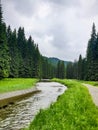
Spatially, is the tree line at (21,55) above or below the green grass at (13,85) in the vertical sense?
above

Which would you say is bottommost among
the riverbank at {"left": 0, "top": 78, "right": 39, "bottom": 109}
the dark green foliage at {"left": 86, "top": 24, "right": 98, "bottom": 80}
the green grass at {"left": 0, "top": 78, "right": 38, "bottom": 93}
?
the riverbank at {"left": 0, "top": 78, "right": 39, "bottom": 109}

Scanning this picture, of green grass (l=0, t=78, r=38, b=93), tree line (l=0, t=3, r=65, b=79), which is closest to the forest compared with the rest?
tree line (l=0, t=3, r=65, b=79)

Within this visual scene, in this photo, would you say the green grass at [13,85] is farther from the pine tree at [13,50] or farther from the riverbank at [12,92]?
the pine tree at [13,50]

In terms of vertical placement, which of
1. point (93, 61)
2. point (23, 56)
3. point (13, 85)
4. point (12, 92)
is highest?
point (23, 56)

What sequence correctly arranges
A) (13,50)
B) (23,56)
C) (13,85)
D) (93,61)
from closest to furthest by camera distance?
(13,85) → (93,61) → (13,50) → (23,56)

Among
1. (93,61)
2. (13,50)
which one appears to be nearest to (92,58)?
(93,61)

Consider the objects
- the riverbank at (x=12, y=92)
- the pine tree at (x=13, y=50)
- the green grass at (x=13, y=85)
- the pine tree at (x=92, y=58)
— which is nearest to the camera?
the riverbank at (x=12, y=92)

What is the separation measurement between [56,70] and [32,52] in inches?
2346

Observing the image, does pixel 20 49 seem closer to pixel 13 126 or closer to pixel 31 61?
pixel 31 61

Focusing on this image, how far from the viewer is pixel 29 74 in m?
115

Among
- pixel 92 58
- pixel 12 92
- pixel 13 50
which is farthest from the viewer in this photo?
pixel 13 50

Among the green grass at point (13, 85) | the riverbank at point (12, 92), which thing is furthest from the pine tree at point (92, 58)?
the riverbank at point (12, 92)

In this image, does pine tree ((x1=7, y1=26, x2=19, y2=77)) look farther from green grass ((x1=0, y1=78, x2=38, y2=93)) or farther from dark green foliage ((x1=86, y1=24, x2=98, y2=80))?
green grass ((x1=0, y1=78, x2=38, y2=93))

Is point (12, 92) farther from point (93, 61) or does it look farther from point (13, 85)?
point (93, 61)
